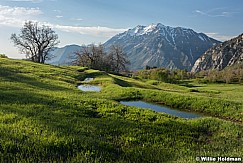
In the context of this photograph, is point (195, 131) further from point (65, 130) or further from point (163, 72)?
point (163, 72)

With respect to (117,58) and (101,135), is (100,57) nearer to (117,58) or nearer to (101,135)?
(117,58)

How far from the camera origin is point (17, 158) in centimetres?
838

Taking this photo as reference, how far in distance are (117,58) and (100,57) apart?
8254mm

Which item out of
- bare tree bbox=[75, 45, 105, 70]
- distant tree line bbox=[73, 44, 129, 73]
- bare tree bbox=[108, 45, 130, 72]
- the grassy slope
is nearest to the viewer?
the grassy slope

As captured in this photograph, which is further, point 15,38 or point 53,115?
point 15,38

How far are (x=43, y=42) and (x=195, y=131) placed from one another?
8930 cm

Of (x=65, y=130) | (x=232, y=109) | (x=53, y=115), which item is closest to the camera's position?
(x=65, y=130)

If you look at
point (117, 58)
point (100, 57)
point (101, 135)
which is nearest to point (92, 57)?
point (100, 57)

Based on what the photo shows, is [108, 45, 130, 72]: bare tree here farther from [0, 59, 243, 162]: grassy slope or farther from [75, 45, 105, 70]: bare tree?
[0, 59, 243, 162]: grassy slope

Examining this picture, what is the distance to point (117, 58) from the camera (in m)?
115

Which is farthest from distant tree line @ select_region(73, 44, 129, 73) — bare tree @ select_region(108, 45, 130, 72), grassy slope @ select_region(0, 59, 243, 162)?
grassy slope @ select_region(0, 59, 243, 162)

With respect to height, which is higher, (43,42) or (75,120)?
(43,42)

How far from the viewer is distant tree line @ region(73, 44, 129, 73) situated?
11256cm

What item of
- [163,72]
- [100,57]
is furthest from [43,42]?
[163,72]
